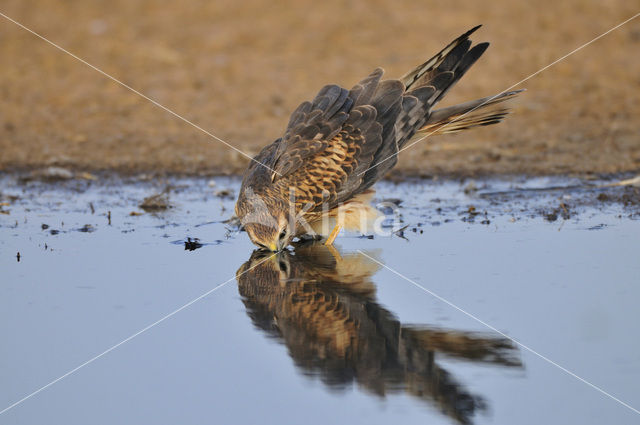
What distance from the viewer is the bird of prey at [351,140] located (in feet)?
20.2

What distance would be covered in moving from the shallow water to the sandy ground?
10.4ft

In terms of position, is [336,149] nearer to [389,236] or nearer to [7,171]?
[389,236]

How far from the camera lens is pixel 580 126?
10.8 metres

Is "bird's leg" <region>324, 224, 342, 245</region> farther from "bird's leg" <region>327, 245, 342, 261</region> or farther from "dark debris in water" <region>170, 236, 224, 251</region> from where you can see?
"dark debris in water" <region>170, 236, 224, 251</region>

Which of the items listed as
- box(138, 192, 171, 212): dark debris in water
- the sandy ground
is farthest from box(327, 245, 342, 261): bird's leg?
the sandy ground

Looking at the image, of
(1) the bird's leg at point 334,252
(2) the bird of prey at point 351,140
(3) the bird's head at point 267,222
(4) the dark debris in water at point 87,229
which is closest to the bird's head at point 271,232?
(3) the bird's head at point 267,222

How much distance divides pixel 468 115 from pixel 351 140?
1013mm

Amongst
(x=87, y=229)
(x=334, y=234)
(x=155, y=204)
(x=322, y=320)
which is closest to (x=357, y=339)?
(x=322, y=320)

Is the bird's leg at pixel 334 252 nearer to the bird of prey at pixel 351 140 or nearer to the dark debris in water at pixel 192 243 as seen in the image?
the bird of prey at pixel 351 140

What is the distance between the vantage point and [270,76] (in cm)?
1262

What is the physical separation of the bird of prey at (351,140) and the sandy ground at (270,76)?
2.51 metres

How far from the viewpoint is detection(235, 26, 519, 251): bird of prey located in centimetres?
616

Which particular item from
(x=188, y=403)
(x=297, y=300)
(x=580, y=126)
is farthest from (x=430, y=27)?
(x=188, y=403)

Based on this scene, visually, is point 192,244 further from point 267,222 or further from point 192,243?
point 267,222
